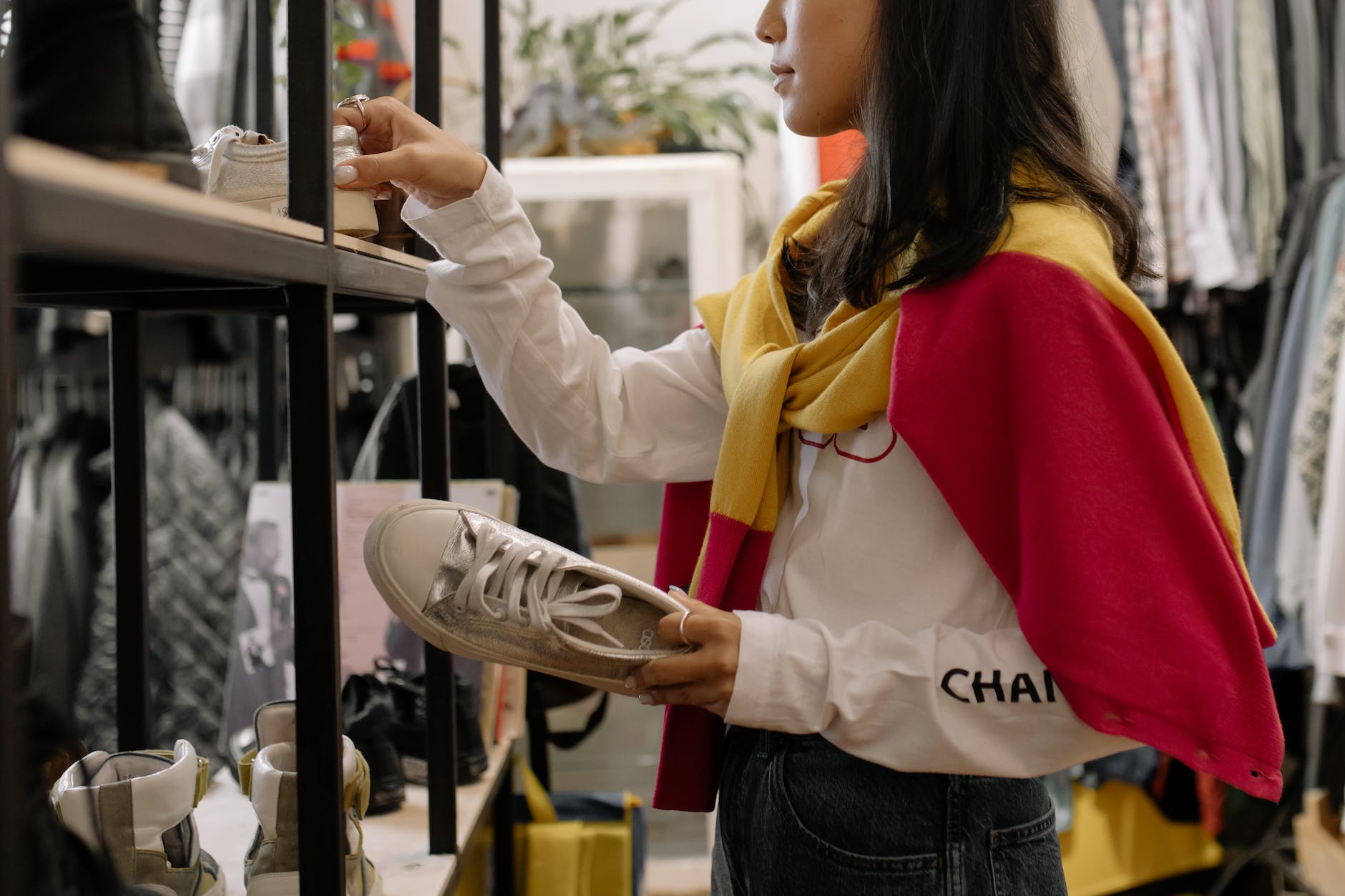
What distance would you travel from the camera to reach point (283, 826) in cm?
71

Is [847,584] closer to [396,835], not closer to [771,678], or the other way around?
[771,678]

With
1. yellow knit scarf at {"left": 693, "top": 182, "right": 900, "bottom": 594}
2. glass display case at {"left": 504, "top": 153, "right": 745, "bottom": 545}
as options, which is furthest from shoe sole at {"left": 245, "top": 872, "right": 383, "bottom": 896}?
glass display case at {"left": 504, "top": 153, "right": 745, "bottom": 545}

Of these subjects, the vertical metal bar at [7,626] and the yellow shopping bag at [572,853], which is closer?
the vertical metal bar at [7,626]

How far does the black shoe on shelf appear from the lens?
1.55 feet

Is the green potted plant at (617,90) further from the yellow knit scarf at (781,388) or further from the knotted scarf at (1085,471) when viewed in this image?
the knotted scarf at (1085,471)

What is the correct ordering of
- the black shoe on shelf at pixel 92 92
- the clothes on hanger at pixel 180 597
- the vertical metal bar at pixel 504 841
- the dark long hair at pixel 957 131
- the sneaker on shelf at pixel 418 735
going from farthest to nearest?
the clothes on hanger at pixel 180 597 → the vertical metal bar at pixel 504 841 → the sneaker on shelf at pixel 418 735 → the dark long hair at pixel 957 131 → the black shoe on shelf at pixel 92 92

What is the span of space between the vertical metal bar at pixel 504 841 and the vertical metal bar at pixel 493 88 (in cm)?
75

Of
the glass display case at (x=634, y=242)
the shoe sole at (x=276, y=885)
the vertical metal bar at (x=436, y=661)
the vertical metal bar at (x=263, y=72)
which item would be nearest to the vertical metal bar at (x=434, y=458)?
the vertical metal bar at (x=436, y=661)

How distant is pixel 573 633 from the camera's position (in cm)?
68

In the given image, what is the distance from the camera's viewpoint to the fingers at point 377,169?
69cm

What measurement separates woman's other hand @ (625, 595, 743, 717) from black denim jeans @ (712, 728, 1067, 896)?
0.10 meters

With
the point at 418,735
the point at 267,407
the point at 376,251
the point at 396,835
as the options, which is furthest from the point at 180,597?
the point at 376,251

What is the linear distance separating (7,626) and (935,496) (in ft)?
1.82

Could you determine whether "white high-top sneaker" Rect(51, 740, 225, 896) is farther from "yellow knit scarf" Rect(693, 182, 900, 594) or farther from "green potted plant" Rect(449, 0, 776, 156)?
"green potted plant" Rect(449, 0, 776, 156)
